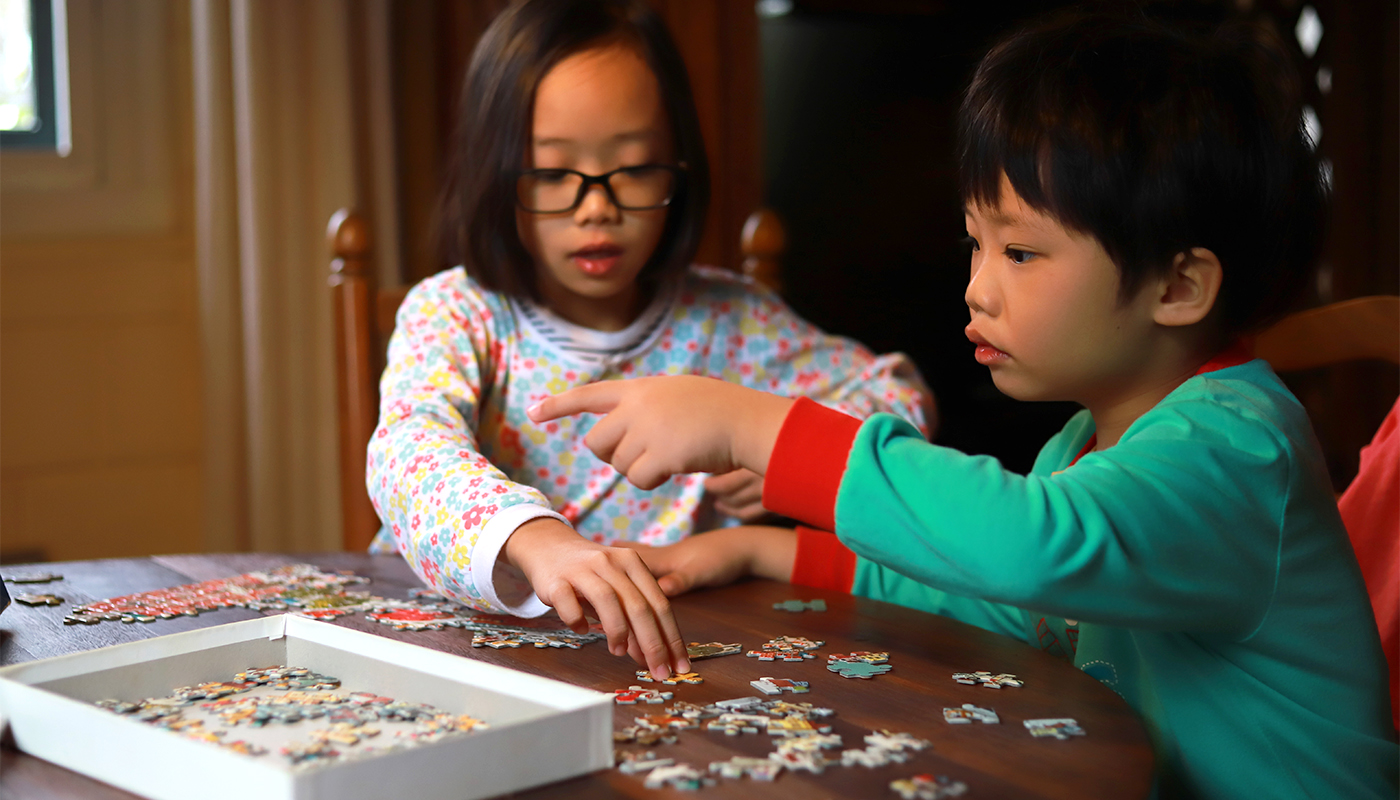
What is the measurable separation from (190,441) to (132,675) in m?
1.98

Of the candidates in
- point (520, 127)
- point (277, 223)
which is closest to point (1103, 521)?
point (520, 127)

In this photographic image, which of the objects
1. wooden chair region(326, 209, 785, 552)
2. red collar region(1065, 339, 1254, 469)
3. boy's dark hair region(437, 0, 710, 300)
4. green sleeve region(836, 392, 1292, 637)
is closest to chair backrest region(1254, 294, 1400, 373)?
red collar region(1065, 339, 1254, 469)

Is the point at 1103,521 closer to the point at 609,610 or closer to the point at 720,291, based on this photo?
the point at 609,610

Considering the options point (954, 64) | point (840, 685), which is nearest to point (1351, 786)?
point (840, 685)

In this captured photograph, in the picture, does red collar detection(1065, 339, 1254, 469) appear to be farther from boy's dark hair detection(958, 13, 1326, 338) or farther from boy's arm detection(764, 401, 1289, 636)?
boy's arm detection(764, 401, 1289, 636)

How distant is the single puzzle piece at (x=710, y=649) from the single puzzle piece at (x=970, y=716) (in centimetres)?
18

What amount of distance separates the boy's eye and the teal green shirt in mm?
147

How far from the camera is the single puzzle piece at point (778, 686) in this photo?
72 cm

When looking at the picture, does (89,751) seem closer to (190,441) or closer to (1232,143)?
(1232,143)

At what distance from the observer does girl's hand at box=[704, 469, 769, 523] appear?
49.4 inches

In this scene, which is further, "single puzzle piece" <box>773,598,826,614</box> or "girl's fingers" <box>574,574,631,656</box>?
"single puzzle piece" <box>773,598,826,614</box>

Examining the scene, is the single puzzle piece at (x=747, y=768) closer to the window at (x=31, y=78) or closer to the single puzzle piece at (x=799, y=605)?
the single puzzle piece at (x=799, y=605)

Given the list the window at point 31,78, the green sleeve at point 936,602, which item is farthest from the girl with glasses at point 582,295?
the window at point 31,78

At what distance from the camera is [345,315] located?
152 centimetres
